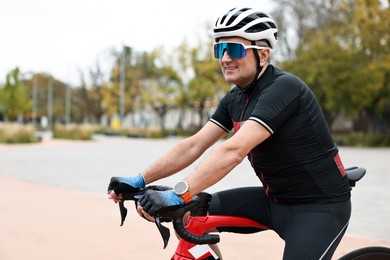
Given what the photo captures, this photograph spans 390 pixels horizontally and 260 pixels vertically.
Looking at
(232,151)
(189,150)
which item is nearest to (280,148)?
(232,151)

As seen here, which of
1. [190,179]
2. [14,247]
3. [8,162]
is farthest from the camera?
[8,162]

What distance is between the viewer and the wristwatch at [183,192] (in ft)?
7.16

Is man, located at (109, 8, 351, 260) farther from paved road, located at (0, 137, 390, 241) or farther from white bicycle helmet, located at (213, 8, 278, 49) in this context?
paved road, located at (0, 137, 390, 241)

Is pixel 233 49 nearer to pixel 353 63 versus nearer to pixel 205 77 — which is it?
Answer: pixel 353 63

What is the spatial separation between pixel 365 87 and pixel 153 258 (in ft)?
94.8

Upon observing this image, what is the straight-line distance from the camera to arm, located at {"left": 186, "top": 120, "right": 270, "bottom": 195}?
231 centimetres

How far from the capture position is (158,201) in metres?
2.10

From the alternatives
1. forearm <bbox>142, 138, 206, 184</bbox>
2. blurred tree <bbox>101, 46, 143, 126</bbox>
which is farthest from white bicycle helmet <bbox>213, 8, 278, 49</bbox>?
blurred tree <bbox>101, 46, 143, 126</bbox>

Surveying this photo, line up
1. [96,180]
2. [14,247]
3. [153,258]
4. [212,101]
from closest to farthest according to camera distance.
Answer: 1. [153,258]
2. [14,247]
3. [96,180]
4. [212,101]

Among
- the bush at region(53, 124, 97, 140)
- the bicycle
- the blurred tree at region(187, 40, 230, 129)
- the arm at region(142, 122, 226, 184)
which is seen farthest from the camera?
the blurred tree at region(187, 40, 230, 129)

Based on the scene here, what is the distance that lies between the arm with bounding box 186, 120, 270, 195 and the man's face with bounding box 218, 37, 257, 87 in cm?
28

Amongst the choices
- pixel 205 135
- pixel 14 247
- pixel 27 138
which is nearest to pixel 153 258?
pixel 14 247

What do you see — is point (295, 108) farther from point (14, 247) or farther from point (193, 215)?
point (14, 247)

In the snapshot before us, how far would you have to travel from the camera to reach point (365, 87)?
32.0m
